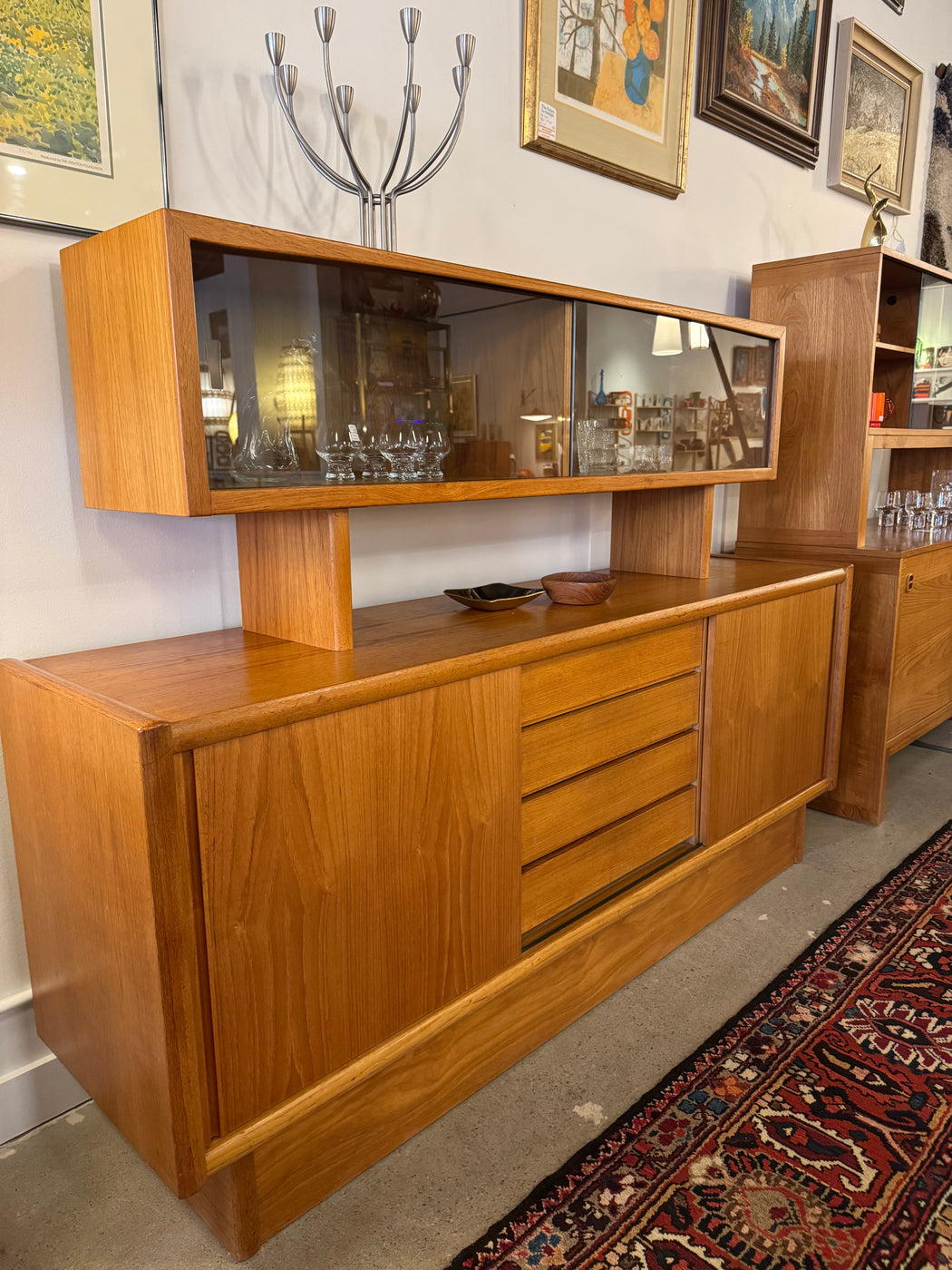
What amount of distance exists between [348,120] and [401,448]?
684mm

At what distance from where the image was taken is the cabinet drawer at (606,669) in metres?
1.58

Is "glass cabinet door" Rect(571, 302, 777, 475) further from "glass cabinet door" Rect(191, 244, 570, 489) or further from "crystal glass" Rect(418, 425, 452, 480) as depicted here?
"crystal glass" Rect(418, 425, 452, 480)

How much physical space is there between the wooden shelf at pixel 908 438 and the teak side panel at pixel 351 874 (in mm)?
1901

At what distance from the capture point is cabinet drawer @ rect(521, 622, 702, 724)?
1.58 metres

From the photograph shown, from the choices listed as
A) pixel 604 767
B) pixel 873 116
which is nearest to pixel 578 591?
pixel 604 767

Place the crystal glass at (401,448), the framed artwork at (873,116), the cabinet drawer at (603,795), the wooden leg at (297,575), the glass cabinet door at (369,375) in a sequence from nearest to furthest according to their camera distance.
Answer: the glass cabinet door at (369,375) < the wooden leg at (297,575) < the crystal glass at (401,448) < the cabinet drawer at (603,795) < the framed artwork at (873,116)

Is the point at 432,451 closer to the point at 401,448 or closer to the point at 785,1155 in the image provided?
the point at 401,448

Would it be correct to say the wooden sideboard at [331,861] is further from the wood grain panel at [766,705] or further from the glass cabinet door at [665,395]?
the glass cabinet door at [665,395]

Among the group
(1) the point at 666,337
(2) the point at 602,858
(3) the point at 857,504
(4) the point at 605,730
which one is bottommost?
(2) the point at 602,858

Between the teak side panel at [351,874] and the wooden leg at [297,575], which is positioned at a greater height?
the wooden leg at [297,575]

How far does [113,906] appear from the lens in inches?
46.8

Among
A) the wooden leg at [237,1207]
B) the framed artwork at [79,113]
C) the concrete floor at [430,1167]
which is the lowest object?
the concrete floor at [430,1167]

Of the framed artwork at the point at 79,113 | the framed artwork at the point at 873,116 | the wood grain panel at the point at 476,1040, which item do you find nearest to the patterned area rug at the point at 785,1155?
the wood grain panel at the point at 476,1040

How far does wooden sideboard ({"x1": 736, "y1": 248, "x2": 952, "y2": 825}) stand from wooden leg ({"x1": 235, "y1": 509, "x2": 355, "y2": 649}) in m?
1.76
